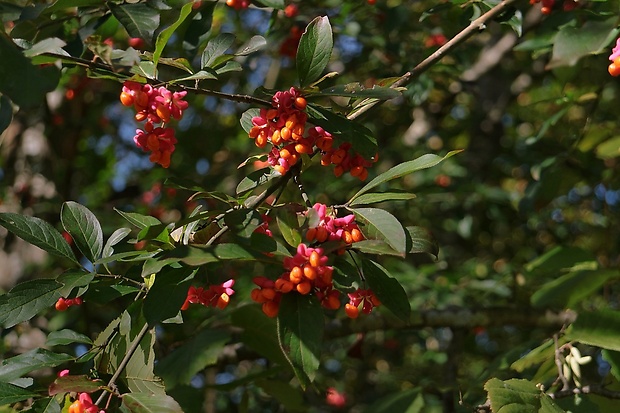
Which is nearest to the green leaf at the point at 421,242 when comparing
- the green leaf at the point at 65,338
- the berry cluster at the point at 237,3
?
the green leaf at the point at 65,338

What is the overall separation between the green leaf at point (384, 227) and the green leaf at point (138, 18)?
583mm

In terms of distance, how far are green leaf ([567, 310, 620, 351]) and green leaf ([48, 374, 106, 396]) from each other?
1.16 meters

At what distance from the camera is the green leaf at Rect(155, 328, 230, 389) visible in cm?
204

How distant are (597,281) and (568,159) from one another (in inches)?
35.9

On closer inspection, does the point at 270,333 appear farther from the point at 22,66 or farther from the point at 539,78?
the point at 539,78

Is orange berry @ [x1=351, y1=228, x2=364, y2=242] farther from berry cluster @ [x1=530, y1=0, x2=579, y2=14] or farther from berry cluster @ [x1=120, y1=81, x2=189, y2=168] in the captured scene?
berry cluster @ [x1=530, y1=0, x2=579, y2=14]

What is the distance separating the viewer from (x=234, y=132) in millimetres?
4691

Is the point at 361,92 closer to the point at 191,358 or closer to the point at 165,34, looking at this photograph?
the point at 165,34

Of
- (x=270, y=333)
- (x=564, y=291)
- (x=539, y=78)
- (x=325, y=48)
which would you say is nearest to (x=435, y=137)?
(x=539, y=78)

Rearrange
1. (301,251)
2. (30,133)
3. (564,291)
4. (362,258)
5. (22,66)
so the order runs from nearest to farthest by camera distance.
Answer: (22,66) < (301,251) < (362,258) < (564,291) < (30,133)

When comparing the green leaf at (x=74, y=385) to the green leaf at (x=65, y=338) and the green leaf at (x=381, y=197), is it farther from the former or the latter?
the green leaf at (x=381, y=197)

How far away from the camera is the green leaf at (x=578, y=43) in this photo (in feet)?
4.12

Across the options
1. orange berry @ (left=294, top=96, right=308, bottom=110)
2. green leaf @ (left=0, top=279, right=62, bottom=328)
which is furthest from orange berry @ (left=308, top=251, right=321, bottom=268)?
green leaf @ (left=0, top=279, right=62, bottom=328)

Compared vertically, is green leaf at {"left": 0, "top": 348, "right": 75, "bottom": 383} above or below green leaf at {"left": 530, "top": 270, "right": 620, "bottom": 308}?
above
